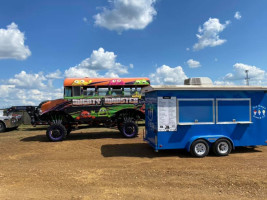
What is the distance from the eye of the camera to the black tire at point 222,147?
7453mm

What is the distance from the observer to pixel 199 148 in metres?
7.48

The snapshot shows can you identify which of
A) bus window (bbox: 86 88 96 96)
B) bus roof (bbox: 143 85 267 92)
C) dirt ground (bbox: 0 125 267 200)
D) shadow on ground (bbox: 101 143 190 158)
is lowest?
dirt ground (bbox: 0 125 267 200)

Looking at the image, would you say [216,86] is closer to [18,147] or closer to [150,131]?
[150,131]

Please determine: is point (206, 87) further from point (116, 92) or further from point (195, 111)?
point (116, 92)

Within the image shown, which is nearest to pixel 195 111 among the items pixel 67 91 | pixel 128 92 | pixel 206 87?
pixel 206 87

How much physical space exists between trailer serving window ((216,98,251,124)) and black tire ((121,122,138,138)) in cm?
479

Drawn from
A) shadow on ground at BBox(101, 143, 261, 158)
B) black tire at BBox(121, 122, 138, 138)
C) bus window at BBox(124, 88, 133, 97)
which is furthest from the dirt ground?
bus window at BBox(124, 88, 133, 97)

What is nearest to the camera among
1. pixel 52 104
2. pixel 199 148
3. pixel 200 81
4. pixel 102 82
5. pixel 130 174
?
pixel 130 174

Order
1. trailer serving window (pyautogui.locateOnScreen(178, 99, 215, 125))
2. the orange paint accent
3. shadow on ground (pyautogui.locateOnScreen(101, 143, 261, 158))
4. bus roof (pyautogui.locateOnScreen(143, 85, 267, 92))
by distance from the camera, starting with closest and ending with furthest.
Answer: bus roof (pyautogui.locateOnScreen(143, 85, 267, 92)) < trailer serving window (pyautogui.locateOnScreen(178, 99, 215, 125)) < shadow on ground (pyautogui.locateOnScreen(101, 143, 261, 158)) < the orange paint accent

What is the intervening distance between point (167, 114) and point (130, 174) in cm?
239

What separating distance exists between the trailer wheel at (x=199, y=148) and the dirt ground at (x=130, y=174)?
22 cm

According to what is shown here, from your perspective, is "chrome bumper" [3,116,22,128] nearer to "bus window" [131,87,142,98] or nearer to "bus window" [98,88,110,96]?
"bus window" [98,88,110,96]

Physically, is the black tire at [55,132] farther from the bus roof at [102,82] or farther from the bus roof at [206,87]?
the bus roof at [206,87]

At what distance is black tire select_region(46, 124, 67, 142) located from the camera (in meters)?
10.8
